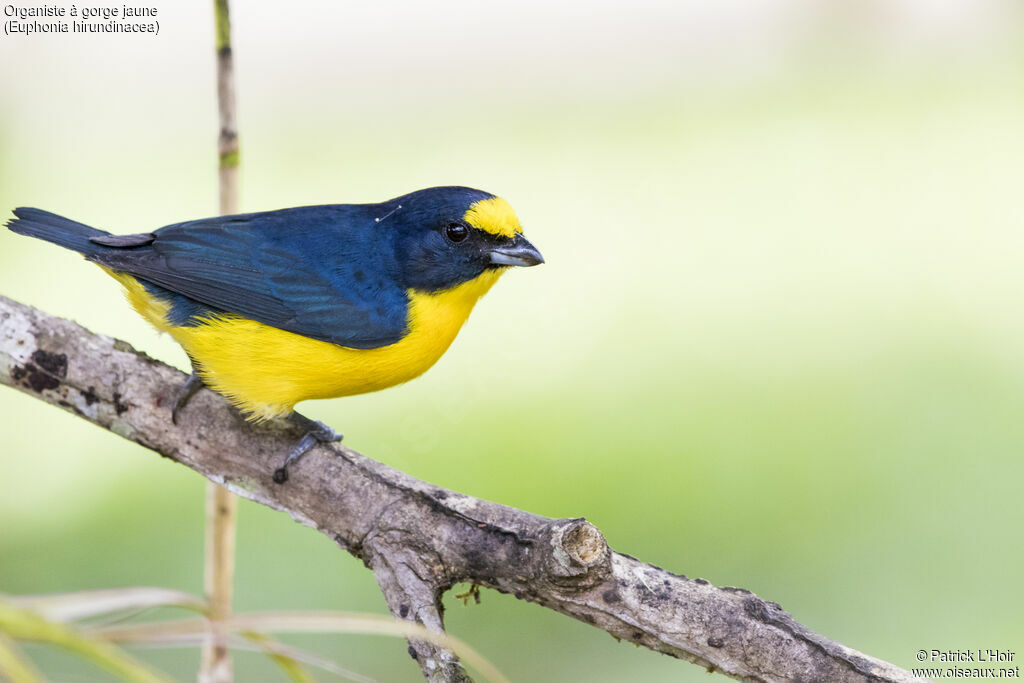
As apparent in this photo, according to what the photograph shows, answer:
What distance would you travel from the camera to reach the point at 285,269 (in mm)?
3523

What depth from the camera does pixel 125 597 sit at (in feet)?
4.77

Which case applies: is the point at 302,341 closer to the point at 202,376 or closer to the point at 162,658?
the point at 202,376

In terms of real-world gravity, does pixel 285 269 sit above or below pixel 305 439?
above

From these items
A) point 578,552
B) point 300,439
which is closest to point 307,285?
point 300,439

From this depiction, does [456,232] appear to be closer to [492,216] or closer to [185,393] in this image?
[492,216]

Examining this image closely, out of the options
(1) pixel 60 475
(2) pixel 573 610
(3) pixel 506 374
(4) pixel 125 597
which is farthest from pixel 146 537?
(4) pixel 125 597

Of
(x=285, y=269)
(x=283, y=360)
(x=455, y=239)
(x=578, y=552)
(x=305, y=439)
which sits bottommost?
(x=578, y=552)

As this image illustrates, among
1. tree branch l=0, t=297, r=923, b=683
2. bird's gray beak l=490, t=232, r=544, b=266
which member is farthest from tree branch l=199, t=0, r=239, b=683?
bird's gray beak l=490, t=232, r=544, b=266

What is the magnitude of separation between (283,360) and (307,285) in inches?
11.7

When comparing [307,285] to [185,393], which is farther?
[307,285]

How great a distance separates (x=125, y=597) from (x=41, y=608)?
0.12 m

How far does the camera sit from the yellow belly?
3354mm

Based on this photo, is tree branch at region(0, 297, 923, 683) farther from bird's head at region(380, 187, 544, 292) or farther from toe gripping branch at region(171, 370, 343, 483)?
bird's head at region(380, 187, 544, 292)

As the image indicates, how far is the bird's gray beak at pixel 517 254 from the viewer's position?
349 centimetres
